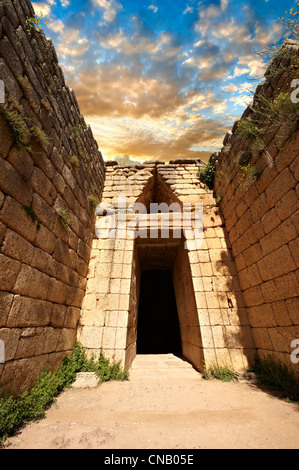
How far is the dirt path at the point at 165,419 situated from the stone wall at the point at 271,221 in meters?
1.15

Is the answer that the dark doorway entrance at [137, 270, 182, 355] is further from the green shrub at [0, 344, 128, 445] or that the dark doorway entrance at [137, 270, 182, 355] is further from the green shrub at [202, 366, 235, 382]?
the green shrub at [0, 344, 128, 445]

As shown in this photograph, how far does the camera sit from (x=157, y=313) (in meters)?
11.4

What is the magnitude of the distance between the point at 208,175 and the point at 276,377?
217 inches

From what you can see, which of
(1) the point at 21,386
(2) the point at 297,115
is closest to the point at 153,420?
(1) the point at 21,386

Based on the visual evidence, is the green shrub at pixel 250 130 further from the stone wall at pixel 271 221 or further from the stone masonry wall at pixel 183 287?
the stone masonry wall at pixel 183 287

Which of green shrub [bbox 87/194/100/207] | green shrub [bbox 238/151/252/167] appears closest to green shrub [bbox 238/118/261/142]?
green shrub [bbox 238/151/252/167]

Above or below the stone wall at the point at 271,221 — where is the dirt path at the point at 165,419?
below

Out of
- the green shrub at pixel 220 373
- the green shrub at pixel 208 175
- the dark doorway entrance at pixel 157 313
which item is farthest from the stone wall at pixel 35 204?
the dark doorway entrance at pixel 157 313

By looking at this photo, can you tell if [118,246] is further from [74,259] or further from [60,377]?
[60,377]

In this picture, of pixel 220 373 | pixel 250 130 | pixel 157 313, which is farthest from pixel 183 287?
pixel 157 313

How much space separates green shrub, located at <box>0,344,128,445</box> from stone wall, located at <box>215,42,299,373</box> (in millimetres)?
3172

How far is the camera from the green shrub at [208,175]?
6383 millimetres

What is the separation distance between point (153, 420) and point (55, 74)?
5.94 m

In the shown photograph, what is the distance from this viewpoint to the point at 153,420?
93.4 inches
